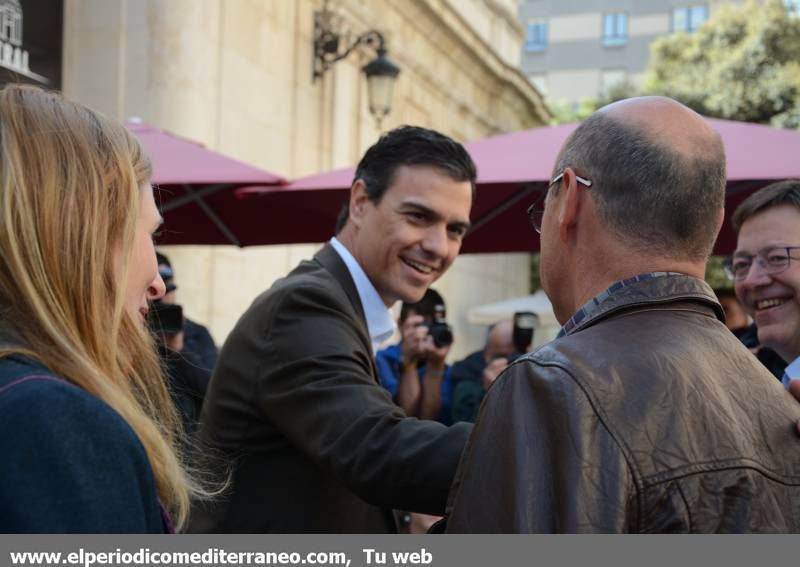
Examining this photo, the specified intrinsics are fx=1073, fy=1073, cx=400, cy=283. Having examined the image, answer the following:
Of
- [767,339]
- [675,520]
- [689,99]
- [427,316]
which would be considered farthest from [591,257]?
[689,99]

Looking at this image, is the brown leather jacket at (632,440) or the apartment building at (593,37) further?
the apartment building at (593,37)

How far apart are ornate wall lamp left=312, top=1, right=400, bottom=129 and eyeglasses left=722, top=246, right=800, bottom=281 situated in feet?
25.6

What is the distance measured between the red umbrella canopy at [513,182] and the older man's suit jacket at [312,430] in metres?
→ 2.76

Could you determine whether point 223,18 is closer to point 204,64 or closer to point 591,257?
point 204,64

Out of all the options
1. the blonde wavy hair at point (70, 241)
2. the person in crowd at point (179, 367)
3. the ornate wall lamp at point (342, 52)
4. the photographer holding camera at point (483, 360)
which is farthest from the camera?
the ornate wall lamp at point (342, 52)

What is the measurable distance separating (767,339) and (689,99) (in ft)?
79.7

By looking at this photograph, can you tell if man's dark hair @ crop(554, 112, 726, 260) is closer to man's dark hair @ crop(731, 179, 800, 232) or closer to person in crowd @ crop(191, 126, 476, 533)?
person in crowd @ crop(191, 126, 476, 533)

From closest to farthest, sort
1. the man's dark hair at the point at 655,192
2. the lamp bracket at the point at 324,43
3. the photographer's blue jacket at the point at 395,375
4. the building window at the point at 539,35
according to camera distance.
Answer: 1. the man's dark hair at the point at 655,192
2. the photographer's blue jacket at the point at 395,375
3. the lamp bracket at the point at 324,43
4. the building window at the point at 539,35

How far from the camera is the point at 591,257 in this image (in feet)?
6.48

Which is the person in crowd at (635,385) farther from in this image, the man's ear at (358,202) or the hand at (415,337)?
the hand at (415,337)

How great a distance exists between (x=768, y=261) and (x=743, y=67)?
24.5 m

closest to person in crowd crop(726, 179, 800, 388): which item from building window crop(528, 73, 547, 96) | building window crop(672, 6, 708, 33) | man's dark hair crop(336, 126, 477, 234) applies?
man's dark hair crop(336, 126, 477, 234)

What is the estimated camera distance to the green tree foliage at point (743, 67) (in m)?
25.7

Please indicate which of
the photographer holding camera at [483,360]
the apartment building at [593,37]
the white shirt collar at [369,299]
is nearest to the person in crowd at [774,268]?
the white shirt collar at [369,299]
